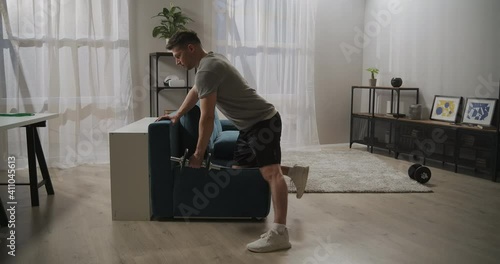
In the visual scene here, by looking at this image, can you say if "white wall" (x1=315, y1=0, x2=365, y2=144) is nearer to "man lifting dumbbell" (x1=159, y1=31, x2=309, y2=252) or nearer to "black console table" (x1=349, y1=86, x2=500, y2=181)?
"black console table" (x1=349, y1=86, x2=500, y2=181)

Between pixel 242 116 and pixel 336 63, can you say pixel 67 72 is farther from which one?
pixel 336 63

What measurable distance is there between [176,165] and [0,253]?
1083 mm

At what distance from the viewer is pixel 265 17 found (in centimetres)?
562

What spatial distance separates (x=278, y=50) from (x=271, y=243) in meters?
3.72

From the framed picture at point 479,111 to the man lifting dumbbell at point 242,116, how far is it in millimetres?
2904

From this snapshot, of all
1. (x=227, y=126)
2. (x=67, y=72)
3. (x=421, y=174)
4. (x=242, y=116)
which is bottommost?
(x=421, y=174)

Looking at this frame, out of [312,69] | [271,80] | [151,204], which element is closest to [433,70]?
[312,69]

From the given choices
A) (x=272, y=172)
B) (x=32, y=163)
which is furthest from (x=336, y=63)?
(x=32, y=163)

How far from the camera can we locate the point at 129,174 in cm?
292

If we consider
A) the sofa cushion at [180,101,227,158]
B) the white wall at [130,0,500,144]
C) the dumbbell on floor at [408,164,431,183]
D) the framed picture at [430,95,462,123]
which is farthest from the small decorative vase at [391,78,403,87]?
the sofa cushion at [180,101,227,158]

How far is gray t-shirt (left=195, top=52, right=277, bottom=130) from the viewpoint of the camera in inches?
97.6

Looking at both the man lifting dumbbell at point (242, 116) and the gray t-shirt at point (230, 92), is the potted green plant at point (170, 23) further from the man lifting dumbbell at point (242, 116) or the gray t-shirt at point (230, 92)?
the gray t-shirt at point (230, 92)

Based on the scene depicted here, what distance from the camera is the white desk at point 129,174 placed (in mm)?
2893

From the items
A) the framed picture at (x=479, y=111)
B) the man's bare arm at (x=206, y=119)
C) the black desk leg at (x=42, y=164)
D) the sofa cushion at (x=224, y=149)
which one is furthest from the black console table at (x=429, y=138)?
the black desk leg at (x=42, y=164)
